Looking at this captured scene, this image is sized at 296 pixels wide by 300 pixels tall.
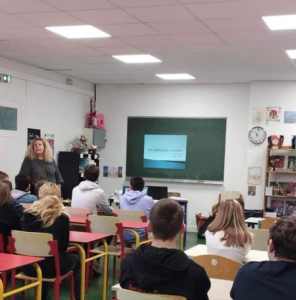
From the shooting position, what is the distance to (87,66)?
7906 millimetres

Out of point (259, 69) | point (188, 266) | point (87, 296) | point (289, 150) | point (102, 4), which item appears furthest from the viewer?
point (289, 150)

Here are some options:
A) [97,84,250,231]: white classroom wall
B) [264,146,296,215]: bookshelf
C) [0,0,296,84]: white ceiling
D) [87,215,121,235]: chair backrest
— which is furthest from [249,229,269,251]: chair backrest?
[97,84,250,231]: white classroom wall

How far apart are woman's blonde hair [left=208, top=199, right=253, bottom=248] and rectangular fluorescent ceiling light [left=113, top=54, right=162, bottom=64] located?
3.68 m

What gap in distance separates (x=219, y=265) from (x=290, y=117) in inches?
242

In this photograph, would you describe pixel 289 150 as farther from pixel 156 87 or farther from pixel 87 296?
pixel 87 296

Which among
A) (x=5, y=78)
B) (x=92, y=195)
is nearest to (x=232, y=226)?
(x=92, y=195)

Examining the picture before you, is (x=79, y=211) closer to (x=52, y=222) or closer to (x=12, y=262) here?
(x=52, y=222)

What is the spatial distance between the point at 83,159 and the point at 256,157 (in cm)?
342

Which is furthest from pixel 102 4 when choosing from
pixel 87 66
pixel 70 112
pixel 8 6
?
pixel 70 112

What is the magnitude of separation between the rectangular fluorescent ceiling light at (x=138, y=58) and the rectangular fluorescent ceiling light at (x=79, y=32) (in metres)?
1.28

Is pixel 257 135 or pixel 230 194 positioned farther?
pixel 230 194

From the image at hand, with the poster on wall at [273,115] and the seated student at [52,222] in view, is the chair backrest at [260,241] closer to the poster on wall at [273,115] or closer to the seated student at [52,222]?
the seated student at [52,222]

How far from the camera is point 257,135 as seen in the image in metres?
8.84

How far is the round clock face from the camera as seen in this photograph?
880cm
